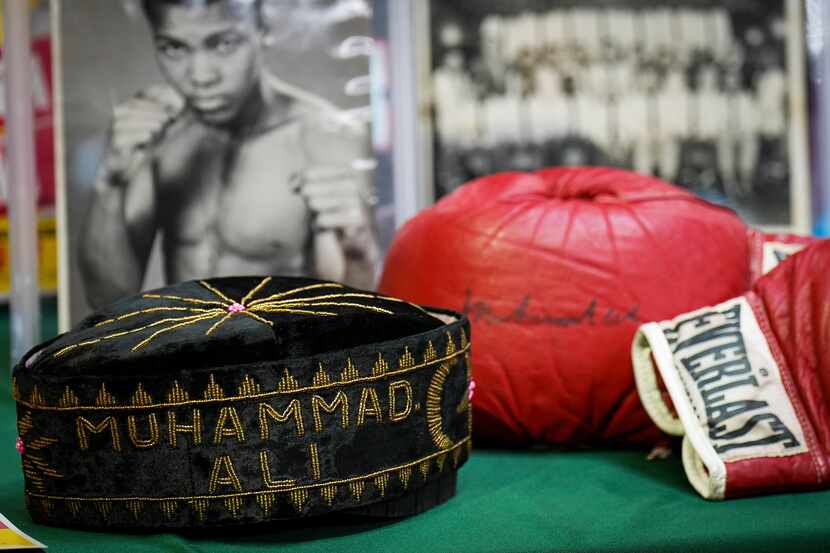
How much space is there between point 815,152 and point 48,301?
2.18m

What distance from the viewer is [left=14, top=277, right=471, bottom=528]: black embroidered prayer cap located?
1.21 meters

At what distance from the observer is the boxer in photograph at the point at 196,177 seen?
237 centimetres

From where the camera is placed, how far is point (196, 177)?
238cm

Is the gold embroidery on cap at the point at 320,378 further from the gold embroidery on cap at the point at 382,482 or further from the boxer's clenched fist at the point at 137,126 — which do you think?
the boxer's clenched fist at the point at 137,126

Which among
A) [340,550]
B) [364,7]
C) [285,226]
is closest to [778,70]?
[364,7]

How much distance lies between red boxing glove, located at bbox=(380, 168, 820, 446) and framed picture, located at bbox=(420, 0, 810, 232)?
3.23 feet

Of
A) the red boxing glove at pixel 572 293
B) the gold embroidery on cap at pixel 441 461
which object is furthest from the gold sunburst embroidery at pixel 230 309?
the red boxing glove at pixel 572 293

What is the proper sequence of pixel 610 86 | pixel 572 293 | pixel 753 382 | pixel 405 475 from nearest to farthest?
pixel 405 475
pixel 753 382
pixel 572 293
pixel 610 86

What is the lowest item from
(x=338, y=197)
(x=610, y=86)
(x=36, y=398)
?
(x=36, y=398)

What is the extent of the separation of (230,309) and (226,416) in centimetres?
18

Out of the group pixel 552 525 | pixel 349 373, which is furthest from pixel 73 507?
pixel 552 525

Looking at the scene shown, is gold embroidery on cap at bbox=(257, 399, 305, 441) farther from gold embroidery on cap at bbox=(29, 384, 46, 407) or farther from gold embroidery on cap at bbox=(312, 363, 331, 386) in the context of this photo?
gold embroidery on cap at bbox=(29, 384, 46, 407)

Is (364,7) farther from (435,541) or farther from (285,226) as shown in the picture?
(435,541)

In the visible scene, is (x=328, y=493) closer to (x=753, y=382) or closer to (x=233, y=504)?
(x=233, y=504)
